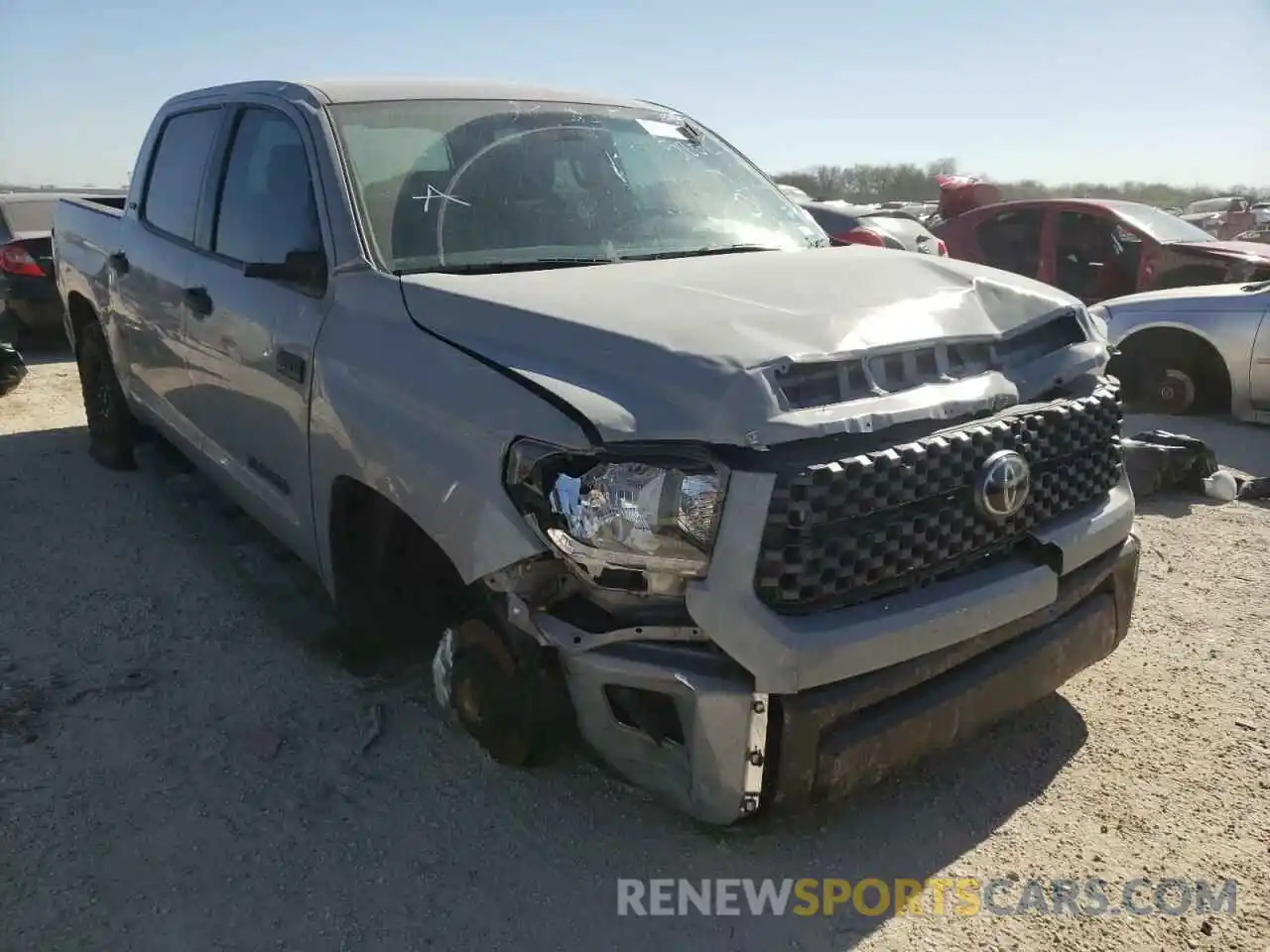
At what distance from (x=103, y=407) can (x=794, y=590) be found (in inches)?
199

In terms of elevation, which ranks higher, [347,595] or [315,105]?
[315,105]

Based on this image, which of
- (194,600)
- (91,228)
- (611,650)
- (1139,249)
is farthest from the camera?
(1139,249)

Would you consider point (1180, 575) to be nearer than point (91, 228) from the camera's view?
Yes

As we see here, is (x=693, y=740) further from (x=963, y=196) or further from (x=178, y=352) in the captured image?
(x=963, y=196)

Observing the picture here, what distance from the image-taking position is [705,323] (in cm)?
245

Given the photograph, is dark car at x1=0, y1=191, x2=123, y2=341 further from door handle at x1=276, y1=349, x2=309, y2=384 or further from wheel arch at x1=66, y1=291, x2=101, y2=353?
door handle at x1=276, y1=349, x2=309, y2=384

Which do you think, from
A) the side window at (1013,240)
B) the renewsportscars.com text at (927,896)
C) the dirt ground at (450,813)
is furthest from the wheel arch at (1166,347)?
the renewsportscars.com text at (927,896)

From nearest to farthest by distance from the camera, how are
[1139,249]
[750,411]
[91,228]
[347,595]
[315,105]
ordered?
[750,411] < [347,595] < [315,105] < [91,228] < [1139,249]

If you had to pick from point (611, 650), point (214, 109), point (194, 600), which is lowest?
point (194, 600)

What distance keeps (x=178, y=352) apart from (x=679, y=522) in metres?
2.88

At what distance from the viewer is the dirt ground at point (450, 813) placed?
238cm

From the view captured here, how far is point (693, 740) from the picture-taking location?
2.27 m

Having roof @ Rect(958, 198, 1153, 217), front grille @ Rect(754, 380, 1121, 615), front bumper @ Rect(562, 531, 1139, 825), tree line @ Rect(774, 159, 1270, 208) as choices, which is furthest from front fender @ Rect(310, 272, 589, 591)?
tree line @ Rect(774, 159, 1270, 208)

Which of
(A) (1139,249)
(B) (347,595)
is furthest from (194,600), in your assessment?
(A) (1139,249)
